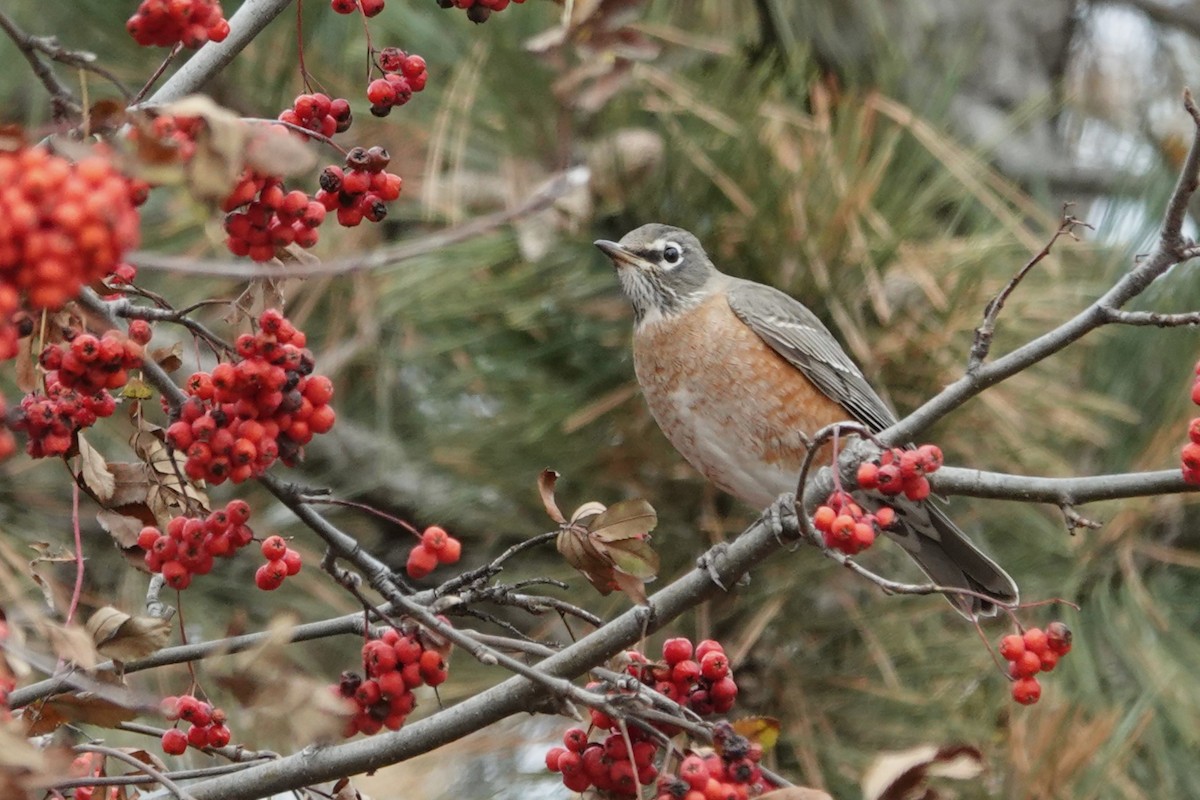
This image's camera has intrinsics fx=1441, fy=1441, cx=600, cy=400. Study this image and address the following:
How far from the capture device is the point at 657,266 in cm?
311

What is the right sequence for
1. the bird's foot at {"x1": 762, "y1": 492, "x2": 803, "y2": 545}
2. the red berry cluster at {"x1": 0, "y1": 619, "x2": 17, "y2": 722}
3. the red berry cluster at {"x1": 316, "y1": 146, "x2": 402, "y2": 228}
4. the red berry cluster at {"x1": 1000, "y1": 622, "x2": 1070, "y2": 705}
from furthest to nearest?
1. the bird's foot at {"x1": 762, "y1": 492, "x2": 803, "y2": 545}
2. the red berry cluster at {"x1": 1000, "y1": 622, "x2": 1070, "y2": 705}
3. the red berry cluster at {"x1": 316, "y1": 146, "x2": 402, "y2": 228}
4. the red berry cluster at {"x1": 0, "y1": 619, "x2": 17, "y2": 722}

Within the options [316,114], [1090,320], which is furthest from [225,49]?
[1090,320]

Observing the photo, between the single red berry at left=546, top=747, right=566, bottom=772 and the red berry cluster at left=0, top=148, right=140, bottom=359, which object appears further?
the single red berry at left=546, top=747, right=566, bottom=772

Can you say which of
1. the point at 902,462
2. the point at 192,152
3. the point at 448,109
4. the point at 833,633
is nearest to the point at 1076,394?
the point at 833,633

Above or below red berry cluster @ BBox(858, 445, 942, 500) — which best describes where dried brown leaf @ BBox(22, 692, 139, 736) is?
below

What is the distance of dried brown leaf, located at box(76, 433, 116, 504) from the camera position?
1464mm

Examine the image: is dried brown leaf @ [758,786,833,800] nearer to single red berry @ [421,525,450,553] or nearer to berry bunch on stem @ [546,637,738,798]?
berry bunch on stem @ [546,637,738,798]

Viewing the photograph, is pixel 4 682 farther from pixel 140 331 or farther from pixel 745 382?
pixel 745 382

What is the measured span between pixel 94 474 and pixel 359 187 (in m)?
0.40

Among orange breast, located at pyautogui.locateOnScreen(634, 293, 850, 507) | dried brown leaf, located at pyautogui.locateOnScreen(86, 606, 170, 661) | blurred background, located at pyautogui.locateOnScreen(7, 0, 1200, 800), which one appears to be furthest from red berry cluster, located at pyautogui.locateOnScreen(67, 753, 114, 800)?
orange breast, located at pyautogui.locateOnScreen(634, 293, 850, 507)

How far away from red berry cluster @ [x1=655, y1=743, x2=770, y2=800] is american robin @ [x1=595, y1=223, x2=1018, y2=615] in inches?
62.4

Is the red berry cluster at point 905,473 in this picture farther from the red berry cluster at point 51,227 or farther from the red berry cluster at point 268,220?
the red berry cluster at point 51,227

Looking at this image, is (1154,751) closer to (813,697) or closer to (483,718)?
(813,697)

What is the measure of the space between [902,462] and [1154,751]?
1698 mm
